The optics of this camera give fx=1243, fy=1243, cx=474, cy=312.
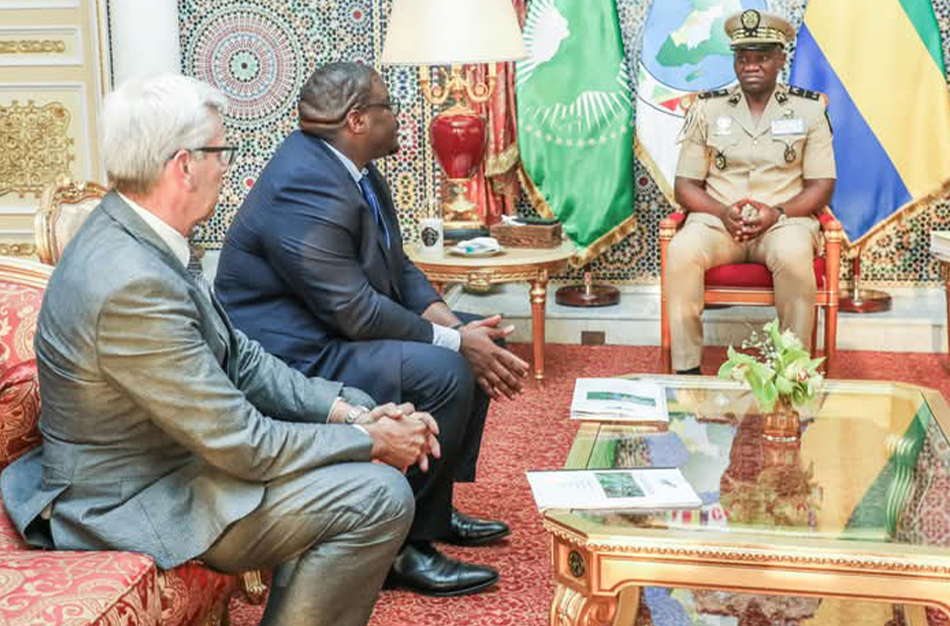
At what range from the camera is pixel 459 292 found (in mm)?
6195

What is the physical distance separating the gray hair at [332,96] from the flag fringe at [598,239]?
9.11 ft

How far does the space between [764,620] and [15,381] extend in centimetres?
175

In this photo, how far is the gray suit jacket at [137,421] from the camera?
213 centimetres

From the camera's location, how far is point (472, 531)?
11.2 feet

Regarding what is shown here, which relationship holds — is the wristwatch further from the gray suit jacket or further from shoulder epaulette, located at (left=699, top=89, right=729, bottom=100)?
shoulder epaulette, located at (left=699, top=89, right=729, bottom=100)

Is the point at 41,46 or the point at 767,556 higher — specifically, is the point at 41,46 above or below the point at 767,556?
above

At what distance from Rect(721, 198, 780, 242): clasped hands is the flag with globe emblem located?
2.93 ft

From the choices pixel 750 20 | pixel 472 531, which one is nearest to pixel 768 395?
pixel 472 531

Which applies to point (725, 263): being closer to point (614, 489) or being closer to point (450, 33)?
point (450, 33)

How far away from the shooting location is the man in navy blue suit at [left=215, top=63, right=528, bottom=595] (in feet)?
10.4

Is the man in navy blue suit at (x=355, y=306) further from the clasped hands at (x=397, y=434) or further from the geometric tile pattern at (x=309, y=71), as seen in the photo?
the geometric tile pattern at (x=309, y=71)

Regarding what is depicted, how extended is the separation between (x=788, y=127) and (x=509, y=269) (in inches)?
51.9

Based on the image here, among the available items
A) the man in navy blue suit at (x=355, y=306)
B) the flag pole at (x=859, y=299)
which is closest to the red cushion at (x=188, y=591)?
the man in navy blue suit at (x=355, y=306)

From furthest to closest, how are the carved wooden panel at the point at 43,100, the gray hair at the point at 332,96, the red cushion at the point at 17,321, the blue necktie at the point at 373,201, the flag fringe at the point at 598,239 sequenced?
the carved wooden panel at the point at 43,100 < the flag fringe at the point at 598,239 < the blue necktie at the point at 373,201 < the gray hair at the point at 332,96 < the red cushion at the point at 17,321
